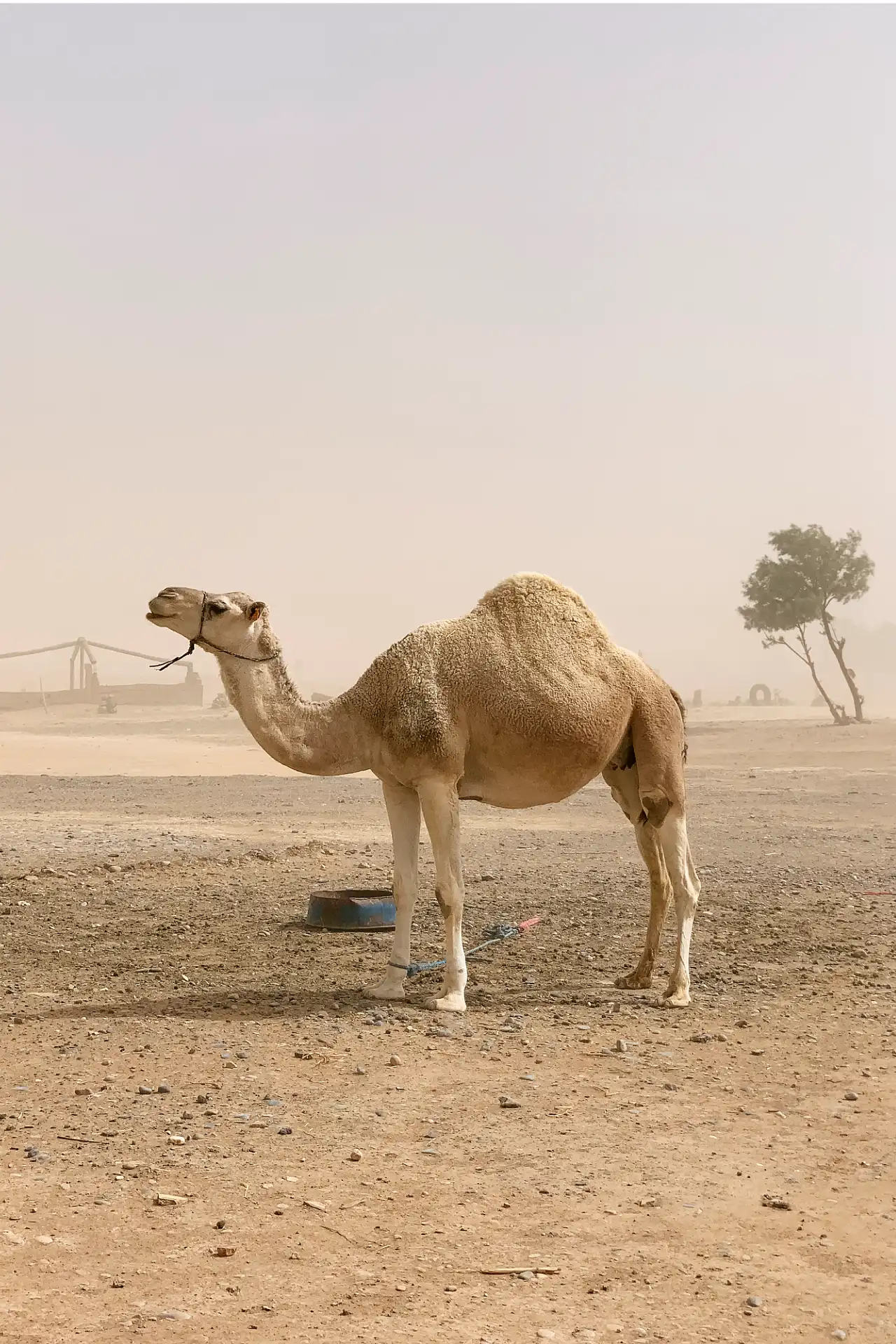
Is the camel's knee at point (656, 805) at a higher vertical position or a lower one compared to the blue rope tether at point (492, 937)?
higher

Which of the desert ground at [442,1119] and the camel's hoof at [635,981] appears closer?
the desert ground at [442,1119]

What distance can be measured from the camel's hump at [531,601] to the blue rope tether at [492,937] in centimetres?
241

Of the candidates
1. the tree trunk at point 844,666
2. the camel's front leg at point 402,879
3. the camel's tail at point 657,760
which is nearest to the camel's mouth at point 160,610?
the camel's front leg at point 402,879

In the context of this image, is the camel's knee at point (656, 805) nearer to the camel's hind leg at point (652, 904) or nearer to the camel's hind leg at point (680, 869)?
the camel's hind leg at point (680, 869)

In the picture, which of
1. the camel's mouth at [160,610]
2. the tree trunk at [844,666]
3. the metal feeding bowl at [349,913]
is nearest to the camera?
the camel's mouth at [160,610]

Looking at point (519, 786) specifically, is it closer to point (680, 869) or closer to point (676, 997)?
point (680, 869)

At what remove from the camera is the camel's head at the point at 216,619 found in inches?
302

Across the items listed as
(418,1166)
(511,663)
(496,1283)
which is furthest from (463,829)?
(496,1283)

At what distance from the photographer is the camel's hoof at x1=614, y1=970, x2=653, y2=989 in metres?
8.53

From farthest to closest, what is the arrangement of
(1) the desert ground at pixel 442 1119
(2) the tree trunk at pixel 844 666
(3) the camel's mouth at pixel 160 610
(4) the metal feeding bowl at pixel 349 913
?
(2) the tree trunk at pixel 844 666 < (4) the metal feeding bowl at pixel 349 913 < (3) the camel's mouth at pixel 160 610 < (1) the desert ground at pixel 442 1119

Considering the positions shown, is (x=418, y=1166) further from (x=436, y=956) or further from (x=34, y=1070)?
(x=436, y=956)

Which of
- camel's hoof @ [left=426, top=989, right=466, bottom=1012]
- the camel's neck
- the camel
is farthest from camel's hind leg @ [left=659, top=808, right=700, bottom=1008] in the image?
the camel's neck

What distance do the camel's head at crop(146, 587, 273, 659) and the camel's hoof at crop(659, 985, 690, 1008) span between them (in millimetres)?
3261

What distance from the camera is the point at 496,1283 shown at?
4.28 m
